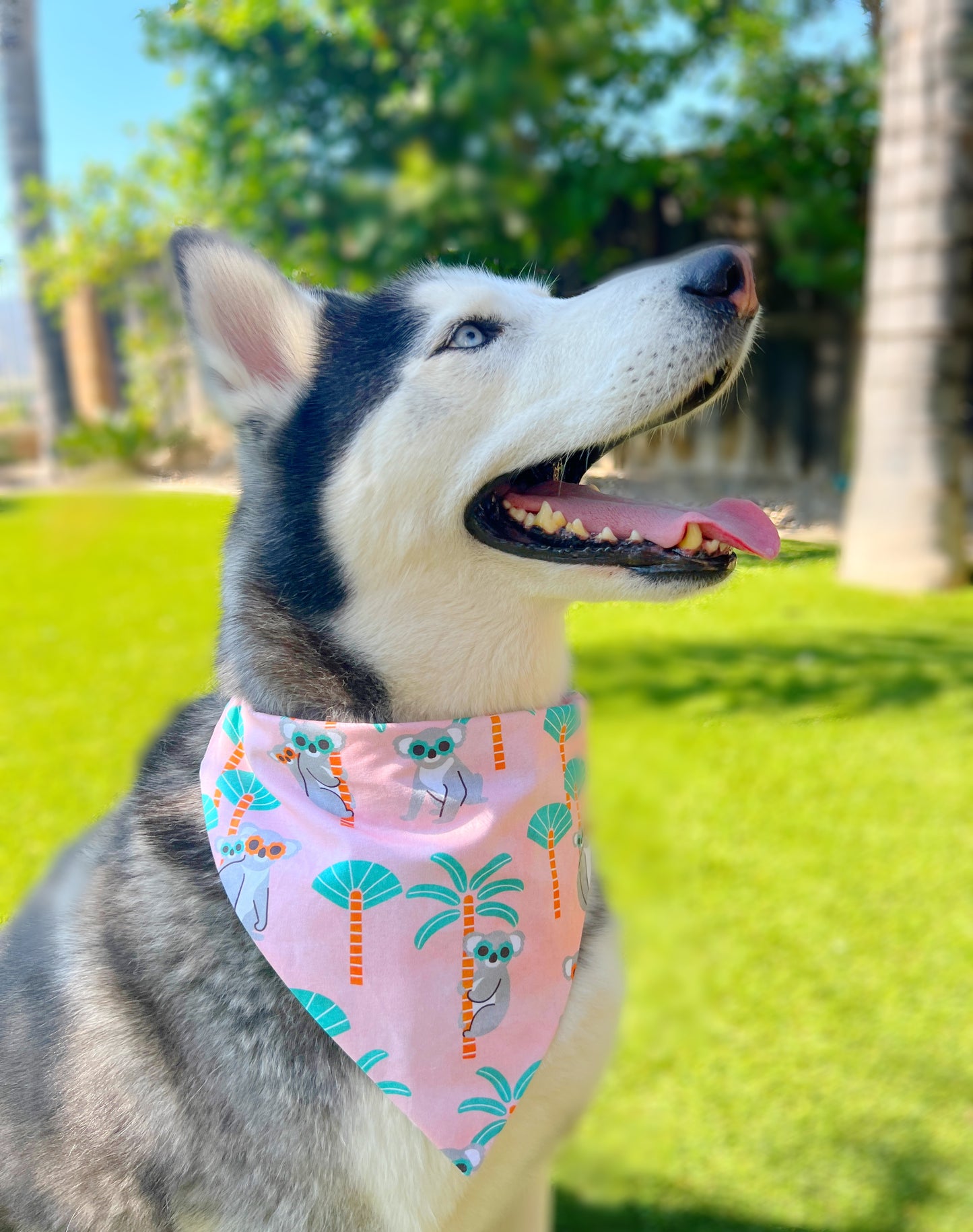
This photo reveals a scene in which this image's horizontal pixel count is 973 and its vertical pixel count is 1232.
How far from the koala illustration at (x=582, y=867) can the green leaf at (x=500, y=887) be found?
13 centimetres

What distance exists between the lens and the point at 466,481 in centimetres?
132

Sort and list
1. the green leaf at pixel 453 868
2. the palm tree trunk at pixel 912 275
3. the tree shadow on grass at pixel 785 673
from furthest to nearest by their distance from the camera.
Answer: the tree shadow on grass at pixel 785 673 < the palm tree trunk at pixel 912 275 < the green leaf at pixel 453 868

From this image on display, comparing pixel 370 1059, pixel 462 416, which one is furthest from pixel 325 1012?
pixel 462 416

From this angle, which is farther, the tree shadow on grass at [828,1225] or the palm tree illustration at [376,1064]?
the tree shadow on grass at [828,1225]

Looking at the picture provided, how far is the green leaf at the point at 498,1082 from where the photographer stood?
139 cm

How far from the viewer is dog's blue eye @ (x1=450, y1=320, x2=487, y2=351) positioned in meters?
1.41

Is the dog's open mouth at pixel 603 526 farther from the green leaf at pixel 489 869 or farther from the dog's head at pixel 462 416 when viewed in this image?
the green leaf at pixel 489 869

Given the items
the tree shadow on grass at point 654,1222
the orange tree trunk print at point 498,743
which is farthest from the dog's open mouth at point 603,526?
the tree shadow on grass at point 654,1222

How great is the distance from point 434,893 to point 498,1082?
283mm

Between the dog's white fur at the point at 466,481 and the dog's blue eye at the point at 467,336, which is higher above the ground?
the dog's blue eye at the point at 467,336

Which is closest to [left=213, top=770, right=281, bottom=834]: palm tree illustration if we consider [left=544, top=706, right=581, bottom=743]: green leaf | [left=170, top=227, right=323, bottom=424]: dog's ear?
[left=544, top=706, right=581, bottom=743]: green leaf

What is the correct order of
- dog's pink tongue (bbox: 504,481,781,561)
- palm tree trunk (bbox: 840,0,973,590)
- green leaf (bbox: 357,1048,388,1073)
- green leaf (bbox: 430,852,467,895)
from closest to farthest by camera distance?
dog's pink tongue (bbox: 504,481,781,561) < green leaf (bbox: 357,1048,388,1073) < green leaf (bbox: 430,852,467,895) < palm tree trunk (bbox: 840,0,973,590)

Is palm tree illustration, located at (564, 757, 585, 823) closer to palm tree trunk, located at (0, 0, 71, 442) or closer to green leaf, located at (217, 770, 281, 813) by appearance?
green leaf, located at (217, 770, 281, 813)

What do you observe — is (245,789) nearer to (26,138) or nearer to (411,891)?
(411,891)
